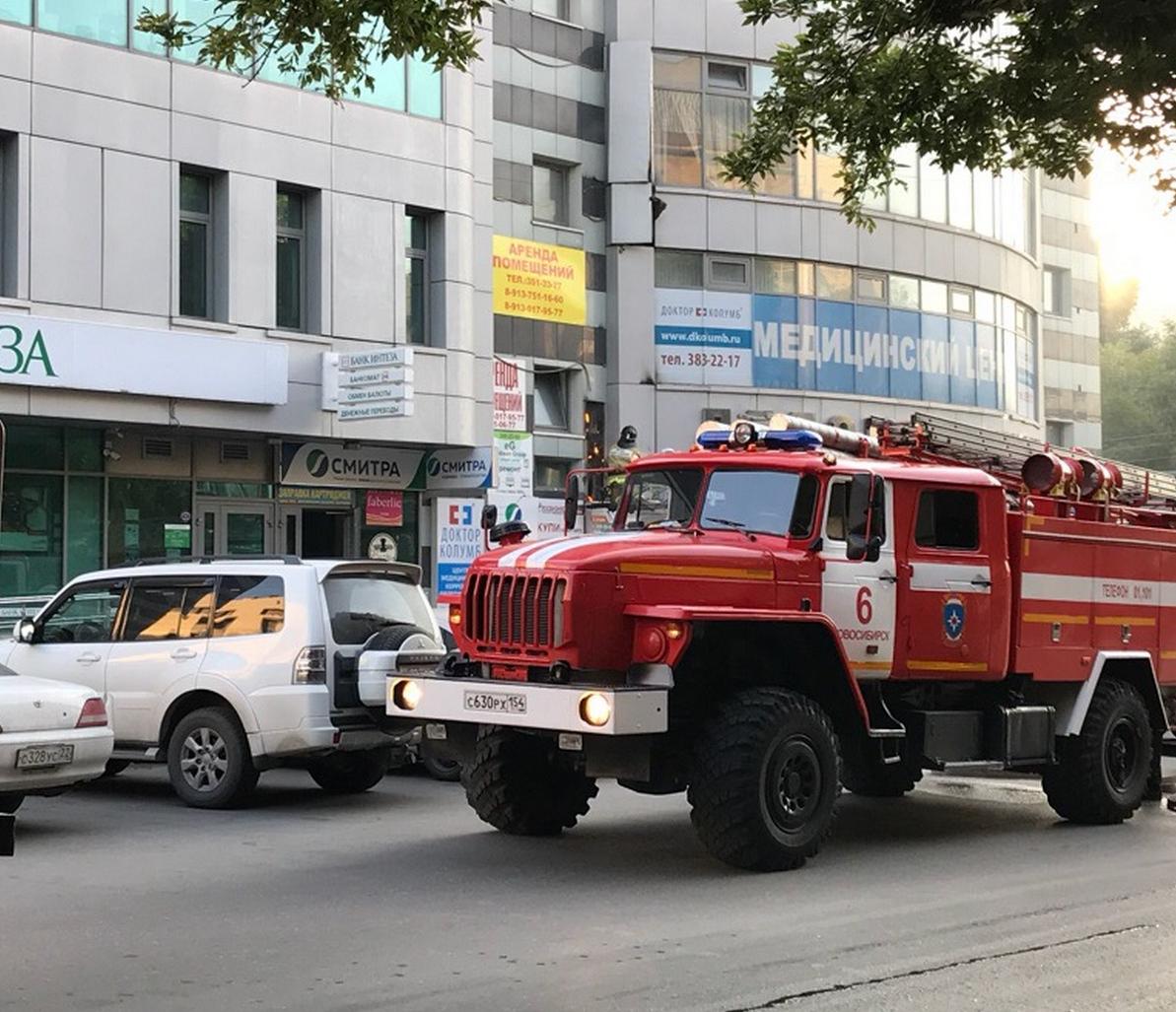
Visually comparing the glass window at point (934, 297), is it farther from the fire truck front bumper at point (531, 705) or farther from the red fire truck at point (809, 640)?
the fire truck front bumper at point (531, 705)

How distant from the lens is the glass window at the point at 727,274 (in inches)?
1315

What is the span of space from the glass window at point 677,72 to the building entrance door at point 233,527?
11430 millimetres

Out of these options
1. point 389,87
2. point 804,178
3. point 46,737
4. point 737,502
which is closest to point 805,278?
point 804,178

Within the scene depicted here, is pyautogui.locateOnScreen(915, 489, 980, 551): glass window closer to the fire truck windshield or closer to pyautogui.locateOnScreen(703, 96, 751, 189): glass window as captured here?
the fire truck windshield

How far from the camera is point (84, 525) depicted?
2436 centimetres

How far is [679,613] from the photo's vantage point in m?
10.6

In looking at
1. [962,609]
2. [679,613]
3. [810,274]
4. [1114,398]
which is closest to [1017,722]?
[962,609]

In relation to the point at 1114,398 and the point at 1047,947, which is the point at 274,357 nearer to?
the point at 1047,947

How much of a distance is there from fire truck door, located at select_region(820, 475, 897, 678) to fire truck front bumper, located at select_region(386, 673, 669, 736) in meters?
1.72

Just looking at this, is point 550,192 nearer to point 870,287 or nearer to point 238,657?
point 870,287

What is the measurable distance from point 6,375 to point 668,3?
15749mm

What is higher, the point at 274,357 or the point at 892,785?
the point at 274,357

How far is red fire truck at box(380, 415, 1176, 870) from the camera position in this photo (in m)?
10.8

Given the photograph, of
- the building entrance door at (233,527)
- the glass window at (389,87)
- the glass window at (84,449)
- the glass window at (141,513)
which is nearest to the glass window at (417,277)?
the glass window at (389,87)
